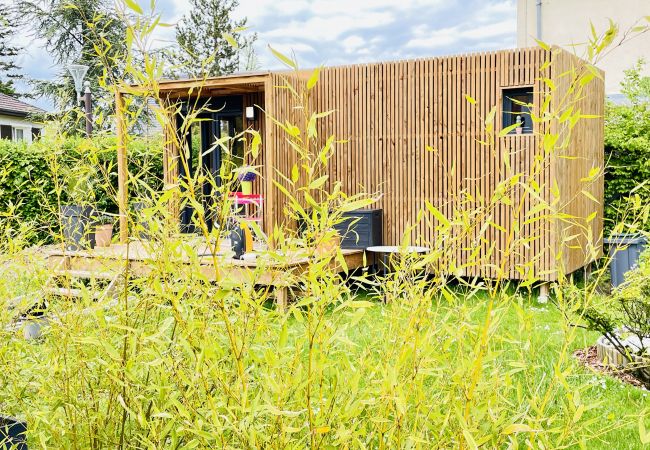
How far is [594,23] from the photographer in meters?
15.3

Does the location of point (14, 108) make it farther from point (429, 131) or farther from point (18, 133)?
point (429, 131)

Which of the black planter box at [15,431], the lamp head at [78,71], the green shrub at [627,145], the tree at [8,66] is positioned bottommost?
the black planter box at [15,431]

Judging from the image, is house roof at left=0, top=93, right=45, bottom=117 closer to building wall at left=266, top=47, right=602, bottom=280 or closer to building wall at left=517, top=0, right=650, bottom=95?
building wall at left=517, top=0, right=650, bottom=95

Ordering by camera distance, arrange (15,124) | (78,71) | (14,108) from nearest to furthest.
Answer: (78,71) < (14,108) < (15,124)

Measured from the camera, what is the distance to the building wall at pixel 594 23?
1528 cm

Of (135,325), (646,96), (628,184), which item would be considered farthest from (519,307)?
(646,96)

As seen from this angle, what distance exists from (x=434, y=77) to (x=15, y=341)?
8.07 metres

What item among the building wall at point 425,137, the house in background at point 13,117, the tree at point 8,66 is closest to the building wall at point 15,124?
the house in background at point 13,117

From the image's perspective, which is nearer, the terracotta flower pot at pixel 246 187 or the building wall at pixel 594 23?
the terracotta flower pot at pixel 246 187

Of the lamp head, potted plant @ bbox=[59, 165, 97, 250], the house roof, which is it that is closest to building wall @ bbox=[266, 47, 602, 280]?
the lamp head

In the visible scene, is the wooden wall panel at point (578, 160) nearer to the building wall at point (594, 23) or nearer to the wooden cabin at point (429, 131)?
the wooden cabin at point (429, 131)

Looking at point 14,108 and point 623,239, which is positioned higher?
point 14,108

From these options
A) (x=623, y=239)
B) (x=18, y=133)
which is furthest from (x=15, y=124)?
(x=623, y=239)

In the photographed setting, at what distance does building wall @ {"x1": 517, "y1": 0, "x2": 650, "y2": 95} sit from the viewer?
15.3 m
